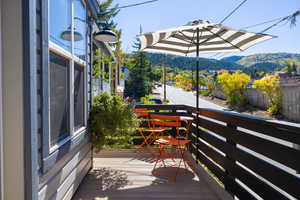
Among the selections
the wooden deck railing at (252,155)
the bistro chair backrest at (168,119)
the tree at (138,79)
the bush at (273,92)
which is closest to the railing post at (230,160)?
the wooden deck railing at (252,155)

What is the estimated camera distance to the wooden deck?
234cm

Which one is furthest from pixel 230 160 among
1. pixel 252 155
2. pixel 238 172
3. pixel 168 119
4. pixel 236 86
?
pixel 236 86

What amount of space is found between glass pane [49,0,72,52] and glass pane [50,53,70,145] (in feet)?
0.51

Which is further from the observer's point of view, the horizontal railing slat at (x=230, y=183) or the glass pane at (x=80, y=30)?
the glass pane at (x=80, y=30)

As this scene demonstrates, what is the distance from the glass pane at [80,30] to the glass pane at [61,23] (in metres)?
0.22

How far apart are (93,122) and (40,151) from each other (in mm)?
1462

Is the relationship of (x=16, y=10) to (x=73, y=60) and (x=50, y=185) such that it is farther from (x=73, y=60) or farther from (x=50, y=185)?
(x=50, y=185)

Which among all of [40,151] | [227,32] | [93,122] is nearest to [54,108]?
[40,151]

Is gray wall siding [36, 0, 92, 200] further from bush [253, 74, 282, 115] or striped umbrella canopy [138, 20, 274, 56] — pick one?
bush [253, 74, 282, 115]

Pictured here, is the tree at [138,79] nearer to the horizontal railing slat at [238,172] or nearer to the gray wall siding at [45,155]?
the horizontal railing slat at [238,172]

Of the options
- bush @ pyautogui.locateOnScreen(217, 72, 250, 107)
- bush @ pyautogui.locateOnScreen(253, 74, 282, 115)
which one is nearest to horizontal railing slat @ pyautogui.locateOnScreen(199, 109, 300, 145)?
bush @ pyautogui.locateOnScreen(253, 74, 282, 115)

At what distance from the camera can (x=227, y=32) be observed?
9.59 ft

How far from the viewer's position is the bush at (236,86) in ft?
48.6

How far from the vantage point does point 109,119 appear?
2.76 meters
